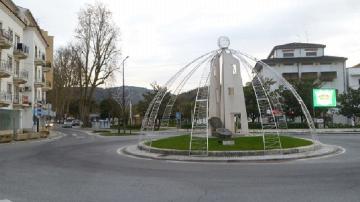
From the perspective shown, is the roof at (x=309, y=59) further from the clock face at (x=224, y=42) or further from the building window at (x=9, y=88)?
the clock face at (x=224, y=42)

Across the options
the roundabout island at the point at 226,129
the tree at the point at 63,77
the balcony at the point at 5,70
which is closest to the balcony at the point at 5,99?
the balcony at the point at 5,70

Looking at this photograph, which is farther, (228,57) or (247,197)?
(228,57)

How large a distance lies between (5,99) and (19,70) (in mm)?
7478

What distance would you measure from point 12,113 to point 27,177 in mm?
35640

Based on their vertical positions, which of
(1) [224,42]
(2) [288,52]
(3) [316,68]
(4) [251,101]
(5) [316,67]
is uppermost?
(2) [288,52]

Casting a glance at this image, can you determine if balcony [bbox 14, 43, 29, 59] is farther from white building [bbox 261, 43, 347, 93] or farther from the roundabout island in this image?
white building [bbox 261, 43, 347, 93]

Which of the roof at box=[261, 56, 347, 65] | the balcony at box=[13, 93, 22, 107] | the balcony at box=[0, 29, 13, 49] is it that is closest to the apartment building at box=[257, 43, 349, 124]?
the roof at box=[261, 56, 347, 65]

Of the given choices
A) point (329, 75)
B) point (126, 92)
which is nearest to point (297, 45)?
point (329, 75)

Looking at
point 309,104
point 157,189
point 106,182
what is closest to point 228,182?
point 157,189

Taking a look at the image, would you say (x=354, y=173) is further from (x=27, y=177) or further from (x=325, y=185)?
(x=27, y=177)

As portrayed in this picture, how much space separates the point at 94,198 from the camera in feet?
30.2

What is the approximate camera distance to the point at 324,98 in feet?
186

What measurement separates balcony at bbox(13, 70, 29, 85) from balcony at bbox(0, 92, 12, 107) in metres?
3.01

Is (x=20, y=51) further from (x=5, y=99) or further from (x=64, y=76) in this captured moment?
(x=64, y=76)
